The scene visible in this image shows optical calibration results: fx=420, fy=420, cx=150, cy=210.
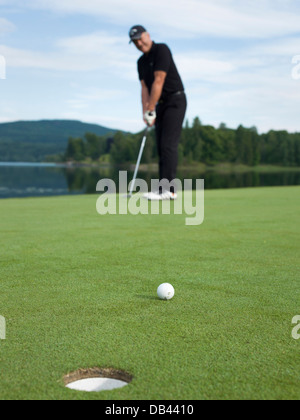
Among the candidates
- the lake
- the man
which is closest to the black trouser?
the man

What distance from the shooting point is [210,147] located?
10275 centimetres

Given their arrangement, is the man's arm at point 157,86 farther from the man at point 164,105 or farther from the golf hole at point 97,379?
the golf hole at point 97,379

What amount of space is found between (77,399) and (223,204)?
19.9ft

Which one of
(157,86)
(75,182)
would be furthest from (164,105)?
(75,182)

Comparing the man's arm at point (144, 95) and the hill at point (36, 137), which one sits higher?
the hill at point (36, 137)

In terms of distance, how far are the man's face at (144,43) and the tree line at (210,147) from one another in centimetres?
8087

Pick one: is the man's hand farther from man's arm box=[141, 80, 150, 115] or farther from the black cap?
the black cap

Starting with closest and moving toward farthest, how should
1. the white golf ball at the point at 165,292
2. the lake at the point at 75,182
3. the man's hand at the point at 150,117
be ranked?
the white golf ball at the point at 165,292
the man's hand at the point at 150,117
the lake at the point at 75,182

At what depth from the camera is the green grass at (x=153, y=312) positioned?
1.48 meters

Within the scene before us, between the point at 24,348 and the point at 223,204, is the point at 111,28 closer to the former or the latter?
the point at 223,204

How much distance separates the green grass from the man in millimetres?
3203

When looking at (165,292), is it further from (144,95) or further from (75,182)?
(75,182)

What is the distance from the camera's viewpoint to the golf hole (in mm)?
1517

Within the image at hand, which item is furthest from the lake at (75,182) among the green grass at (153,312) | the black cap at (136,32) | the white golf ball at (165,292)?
the white golf ball at (165,292)
